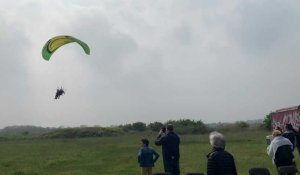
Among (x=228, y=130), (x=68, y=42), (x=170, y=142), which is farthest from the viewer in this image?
(x=228, y=130)

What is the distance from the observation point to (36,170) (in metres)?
25.8

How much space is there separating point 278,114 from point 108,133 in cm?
5023

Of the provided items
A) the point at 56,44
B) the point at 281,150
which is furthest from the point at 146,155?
the point at 56,44

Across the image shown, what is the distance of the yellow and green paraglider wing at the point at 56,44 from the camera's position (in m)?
18.5

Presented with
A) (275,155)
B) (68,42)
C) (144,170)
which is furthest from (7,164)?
(275,155)

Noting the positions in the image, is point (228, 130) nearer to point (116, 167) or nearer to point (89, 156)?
point (89, 156)

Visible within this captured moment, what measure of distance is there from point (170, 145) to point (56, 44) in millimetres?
6163

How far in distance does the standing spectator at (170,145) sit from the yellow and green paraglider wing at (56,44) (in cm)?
444

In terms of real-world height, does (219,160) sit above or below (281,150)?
below

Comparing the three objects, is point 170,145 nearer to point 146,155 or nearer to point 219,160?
point 146,155

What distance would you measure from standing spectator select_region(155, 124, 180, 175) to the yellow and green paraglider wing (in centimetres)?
444

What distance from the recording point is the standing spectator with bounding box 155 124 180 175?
51.4 ft

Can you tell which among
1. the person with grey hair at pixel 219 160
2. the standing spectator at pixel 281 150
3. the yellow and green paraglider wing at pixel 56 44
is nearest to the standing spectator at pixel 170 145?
the standing spectator at pixel 281 150

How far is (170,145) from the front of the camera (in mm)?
15719
